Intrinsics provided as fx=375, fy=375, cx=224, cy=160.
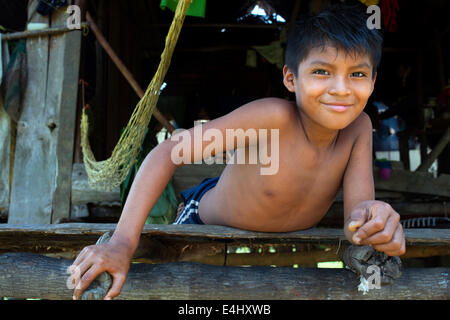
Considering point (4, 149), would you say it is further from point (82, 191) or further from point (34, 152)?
point (82, 191)

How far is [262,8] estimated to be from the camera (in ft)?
16.1

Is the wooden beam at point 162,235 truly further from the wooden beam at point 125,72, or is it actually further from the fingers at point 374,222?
the wooden beam at point 125,72

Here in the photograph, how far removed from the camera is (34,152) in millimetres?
2938

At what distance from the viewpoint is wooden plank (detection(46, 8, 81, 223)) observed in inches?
112

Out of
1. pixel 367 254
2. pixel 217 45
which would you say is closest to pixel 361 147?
pixel 367 254

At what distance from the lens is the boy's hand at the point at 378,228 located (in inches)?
43.6

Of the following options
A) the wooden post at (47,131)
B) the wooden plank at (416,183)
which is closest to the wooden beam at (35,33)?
the wooden post at (47,131)

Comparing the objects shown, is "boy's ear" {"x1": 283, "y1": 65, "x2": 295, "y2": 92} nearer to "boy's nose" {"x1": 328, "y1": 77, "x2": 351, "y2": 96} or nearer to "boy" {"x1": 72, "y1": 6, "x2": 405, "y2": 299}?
"boy" {"x1": 72, "y1": 6, "x2": 405, "y2": 299}

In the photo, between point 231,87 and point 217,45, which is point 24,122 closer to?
point 217,45

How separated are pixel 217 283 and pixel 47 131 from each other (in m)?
2.16

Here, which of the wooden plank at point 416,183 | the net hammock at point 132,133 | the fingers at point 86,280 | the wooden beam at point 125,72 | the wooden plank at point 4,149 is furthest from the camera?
the wooden plank at point 416,183

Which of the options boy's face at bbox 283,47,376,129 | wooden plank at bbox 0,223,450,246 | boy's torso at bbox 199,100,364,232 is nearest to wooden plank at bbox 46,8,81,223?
wooden plank at bbox 0,223,450,246

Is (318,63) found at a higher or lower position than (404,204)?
higher
